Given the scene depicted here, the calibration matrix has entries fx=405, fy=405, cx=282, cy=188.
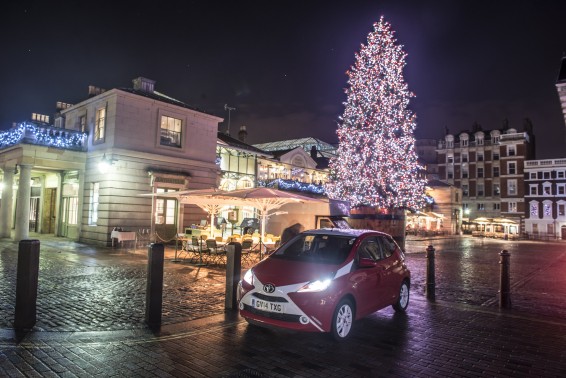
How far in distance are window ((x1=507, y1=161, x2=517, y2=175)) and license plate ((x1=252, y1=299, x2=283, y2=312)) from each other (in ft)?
235

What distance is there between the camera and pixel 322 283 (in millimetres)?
5910

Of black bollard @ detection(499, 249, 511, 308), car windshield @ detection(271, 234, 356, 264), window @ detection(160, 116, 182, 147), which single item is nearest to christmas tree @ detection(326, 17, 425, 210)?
window @ detection(160, 116, 182, 147)

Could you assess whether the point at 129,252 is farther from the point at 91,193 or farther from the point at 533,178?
the point at 533,178

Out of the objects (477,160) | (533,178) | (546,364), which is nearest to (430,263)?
(546,364)

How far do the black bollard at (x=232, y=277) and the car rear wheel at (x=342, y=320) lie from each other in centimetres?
251

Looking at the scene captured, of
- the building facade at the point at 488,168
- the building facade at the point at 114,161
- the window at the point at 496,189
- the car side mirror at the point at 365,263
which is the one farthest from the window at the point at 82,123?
the window at the point at 496,189

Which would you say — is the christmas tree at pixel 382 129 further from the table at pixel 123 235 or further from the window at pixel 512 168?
the window at pixel 512 168

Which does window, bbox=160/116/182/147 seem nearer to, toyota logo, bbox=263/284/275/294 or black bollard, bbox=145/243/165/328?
black bollard, bbox=145/243/165/328

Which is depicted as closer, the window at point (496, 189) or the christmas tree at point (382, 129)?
the christmas tree at point (382, 129)

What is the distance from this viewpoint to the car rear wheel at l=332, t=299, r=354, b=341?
19.5ft

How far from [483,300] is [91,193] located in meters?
18.5

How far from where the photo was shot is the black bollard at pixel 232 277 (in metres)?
7.89

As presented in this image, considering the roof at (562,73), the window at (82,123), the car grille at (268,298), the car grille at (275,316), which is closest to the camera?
the car grille at (275,316)

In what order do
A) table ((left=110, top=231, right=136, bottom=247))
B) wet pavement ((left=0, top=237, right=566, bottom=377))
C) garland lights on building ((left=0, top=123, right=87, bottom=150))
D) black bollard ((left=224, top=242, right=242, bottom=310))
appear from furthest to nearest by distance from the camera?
garland lights on building ((left=0, top=123, right=87, bottom=150)), table ((left=110, top=231, right=136, bottom=247)), black bollard ((left=224, top=242, right=242, bottom=310)), wet pavement ((left=0, top=237, right=566, bottom=377))
